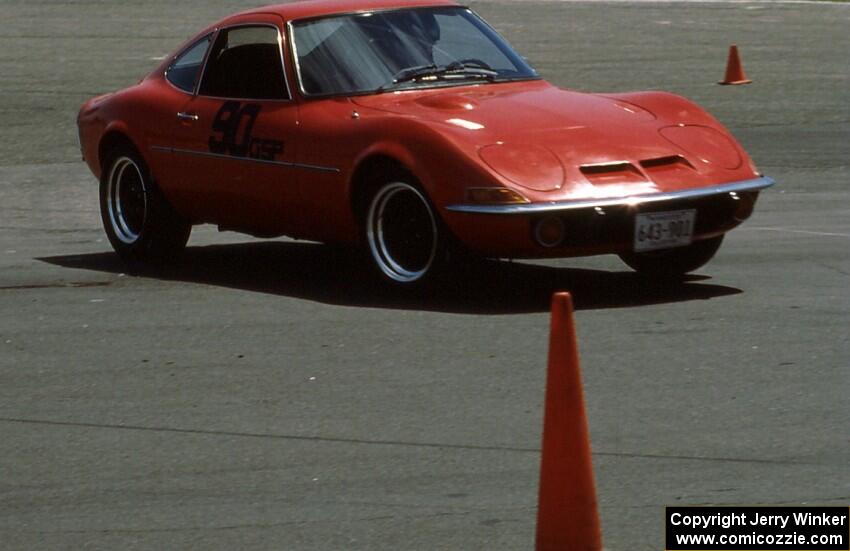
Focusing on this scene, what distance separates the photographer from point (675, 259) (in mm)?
9891

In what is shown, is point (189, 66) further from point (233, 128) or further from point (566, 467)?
point (566, 467)

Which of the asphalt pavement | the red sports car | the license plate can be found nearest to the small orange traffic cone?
the asphalt pavement

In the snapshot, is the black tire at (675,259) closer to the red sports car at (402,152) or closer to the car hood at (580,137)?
the red sports car at (402,152)

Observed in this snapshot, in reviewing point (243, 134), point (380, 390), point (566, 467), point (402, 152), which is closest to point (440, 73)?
point (402, 152)

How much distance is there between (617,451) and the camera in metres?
6.20

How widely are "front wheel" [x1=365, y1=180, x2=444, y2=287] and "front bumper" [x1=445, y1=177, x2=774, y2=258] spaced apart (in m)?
0.29

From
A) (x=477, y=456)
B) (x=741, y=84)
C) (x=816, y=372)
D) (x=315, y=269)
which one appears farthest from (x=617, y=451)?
(x=741, y=84)

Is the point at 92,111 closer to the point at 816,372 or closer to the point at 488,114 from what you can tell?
the point at 488,114

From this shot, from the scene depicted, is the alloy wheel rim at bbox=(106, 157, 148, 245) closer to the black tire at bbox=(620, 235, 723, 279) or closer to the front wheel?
the front wheel

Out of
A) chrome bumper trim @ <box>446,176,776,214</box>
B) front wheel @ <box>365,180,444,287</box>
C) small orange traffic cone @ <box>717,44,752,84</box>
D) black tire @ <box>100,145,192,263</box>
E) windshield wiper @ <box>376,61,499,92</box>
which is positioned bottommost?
small orange traffic cone @ <box>717,44,752,84</box>

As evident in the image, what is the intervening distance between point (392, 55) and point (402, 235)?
3.71 ft

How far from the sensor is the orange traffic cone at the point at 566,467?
15.8 feet

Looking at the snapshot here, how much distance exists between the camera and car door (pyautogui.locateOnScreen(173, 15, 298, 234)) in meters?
9.96

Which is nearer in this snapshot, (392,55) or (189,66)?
(392,55)
